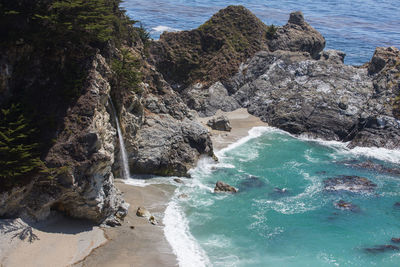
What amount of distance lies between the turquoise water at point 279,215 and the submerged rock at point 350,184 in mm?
580

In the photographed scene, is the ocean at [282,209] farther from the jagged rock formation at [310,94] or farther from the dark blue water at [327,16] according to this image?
the dark blue water at [327,16]

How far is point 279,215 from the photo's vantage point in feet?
88.1

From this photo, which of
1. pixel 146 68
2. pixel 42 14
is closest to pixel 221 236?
pixel 42 14

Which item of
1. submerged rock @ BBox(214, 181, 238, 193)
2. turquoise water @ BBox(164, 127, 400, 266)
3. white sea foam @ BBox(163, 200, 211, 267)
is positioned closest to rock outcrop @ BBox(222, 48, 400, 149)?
turquoise water @ BBox(164, 127, 400, 266)

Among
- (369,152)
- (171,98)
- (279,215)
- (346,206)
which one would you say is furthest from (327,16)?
(279,215)

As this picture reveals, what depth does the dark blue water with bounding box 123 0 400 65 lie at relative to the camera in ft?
272

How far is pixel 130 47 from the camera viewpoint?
36000 mm

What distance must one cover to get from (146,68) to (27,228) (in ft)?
64.1

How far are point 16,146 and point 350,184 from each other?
2390 cm

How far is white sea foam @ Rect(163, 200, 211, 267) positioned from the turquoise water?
0.05m

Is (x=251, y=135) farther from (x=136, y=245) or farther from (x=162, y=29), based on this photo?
(x=162, y=29)

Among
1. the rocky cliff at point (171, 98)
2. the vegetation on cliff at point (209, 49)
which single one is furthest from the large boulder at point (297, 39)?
the vegetation on cliff at point (209, 49)

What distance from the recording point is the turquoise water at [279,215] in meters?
22.5

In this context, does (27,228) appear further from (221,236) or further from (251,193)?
(251,193)
